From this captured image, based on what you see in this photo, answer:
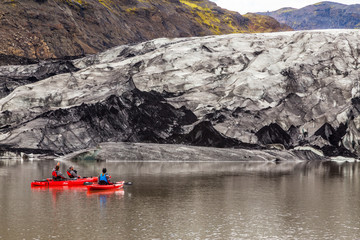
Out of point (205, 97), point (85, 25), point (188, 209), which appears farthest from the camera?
point (85, 25)

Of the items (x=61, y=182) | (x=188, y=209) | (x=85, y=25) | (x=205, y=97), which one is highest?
(x=85, y=25)

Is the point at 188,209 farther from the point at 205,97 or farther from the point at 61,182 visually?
the point at 205,97

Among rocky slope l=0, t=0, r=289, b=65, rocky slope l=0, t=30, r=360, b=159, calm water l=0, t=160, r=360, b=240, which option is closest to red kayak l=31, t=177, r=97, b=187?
calm water l=0, t=160, r=360, b=240

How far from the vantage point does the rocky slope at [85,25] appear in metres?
88.4

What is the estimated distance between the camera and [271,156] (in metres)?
51.2

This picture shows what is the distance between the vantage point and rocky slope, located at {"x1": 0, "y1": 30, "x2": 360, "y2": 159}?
182 ft

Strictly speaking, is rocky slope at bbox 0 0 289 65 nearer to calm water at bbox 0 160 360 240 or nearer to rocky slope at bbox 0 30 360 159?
rocky slope at bbox 0 30 360 159

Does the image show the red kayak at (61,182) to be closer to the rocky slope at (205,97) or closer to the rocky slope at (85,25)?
the rocky slope at (205,97)

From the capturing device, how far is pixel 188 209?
20.9 metres

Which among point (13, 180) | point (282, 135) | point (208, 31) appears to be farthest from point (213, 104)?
point (208, 31)

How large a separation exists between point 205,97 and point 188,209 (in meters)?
43.9

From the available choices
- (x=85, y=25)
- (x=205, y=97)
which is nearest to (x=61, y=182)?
(x=205, y=97)

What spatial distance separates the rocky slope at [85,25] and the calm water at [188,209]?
58260 mm

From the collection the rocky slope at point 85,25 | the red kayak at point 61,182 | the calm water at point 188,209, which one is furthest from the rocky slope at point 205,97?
the red kayak at point 61,182
